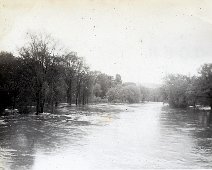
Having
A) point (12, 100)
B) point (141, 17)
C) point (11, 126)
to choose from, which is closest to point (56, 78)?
point (12, 100)

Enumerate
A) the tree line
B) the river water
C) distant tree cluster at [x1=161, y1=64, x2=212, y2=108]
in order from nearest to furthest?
1. the river water
2. the tree line
3. distant tree cluster at [x1=161, y1=64, x2=212, y2=108]

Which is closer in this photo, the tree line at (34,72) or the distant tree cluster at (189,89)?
the tree line at (34,72)

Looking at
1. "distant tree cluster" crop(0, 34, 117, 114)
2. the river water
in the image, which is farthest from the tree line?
the river water

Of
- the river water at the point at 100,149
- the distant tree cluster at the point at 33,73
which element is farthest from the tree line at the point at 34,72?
the river water at the point at 100,149

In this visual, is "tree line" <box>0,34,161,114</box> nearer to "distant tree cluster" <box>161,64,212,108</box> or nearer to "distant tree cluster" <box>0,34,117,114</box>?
"distant tree cluster" <box>0,34,117,114</box>

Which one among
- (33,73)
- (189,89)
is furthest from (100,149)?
(189,89)

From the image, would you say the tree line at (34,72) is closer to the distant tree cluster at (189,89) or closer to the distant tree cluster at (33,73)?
the distant tree cluster at (33,73)

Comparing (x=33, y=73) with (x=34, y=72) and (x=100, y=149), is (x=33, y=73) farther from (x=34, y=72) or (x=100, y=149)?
(x=100, y=149)

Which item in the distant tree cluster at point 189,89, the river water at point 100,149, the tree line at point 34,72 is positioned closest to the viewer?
the river water at point 100,149
